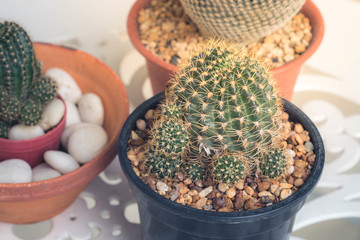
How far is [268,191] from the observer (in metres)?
0.89

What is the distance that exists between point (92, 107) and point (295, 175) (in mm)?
571

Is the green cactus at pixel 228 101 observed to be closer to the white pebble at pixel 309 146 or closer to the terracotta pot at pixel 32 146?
the white pebble at pixel 309 146

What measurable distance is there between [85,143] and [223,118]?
0.42m

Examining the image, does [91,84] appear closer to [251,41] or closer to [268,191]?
[251,41]

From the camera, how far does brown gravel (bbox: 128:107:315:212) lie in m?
0.87

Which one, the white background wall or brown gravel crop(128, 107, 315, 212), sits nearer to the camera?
brown gravel crop(128, 107, 315, 212)

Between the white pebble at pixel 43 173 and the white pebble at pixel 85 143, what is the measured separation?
0.07 metres

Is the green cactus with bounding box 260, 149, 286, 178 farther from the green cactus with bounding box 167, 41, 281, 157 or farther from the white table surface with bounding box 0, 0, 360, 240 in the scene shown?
the white table surface with bounding box 0, 0, 360, 240

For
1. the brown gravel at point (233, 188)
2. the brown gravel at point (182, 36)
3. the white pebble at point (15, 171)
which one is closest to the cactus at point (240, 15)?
the brown gravel at point (182, 36)

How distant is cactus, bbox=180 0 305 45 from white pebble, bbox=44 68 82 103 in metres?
0.37

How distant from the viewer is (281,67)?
1146mm

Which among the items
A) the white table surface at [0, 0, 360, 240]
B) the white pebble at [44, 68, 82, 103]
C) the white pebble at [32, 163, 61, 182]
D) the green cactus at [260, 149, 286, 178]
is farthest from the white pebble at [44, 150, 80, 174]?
the green cactus at [260, 149, 286, 178]

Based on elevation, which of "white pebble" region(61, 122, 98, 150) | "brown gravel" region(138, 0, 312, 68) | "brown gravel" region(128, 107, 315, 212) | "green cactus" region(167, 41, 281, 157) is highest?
"green cactus" region(167, 41, 281, 157)

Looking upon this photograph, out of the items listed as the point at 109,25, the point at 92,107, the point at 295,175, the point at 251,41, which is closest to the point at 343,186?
the point at 295,175
